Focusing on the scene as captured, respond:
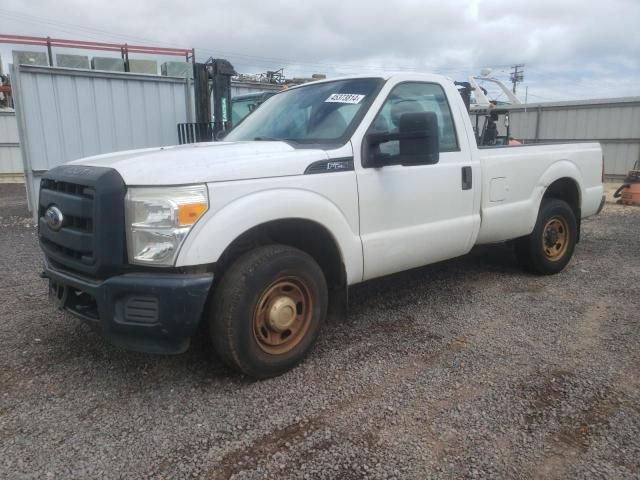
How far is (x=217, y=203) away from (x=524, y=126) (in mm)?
17050

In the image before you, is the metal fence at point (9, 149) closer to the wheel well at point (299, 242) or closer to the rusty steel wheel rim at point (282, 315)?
Result: the wheel well at point (299, 242)

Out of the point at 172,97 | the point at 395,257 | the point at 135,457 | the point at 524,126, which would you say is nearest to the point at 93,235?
the point at 135,457

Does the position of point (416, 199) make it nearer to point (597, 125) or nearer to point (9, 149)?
point (597, 125)

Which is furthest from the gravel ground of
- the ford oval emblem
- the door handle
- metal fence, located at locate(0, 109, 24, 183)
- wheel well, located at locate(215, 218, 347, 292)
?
metal fence, located at locate(0, 109, 24, 183)

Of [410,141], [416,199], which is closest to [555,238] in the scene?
[416,199]

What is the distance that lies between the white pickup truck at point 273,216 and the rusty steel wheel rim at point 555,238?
1.04 metres

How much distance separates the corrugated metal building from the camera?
15.3m

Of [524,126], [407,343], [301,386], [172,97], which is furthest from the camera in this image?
[524,126]

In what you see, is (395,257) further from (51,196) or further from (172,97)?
(172,97)

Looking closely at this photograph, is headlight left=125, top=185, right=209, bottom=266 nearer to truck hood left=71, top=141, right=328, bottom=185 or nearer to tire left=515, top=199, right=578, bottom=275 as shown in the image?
truck hood left=71, top=141, right=328, bottom=185

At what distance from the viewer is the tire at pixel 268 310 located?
9.81ft

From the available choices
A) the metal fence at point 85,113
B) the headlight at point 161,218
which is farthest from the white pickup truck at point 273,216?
the metal fence at point 85,113

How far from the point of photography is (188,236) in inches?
110

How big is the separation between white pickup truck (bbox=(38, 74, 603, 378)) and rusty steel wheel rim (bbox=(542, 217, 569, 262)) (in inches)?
40.8
